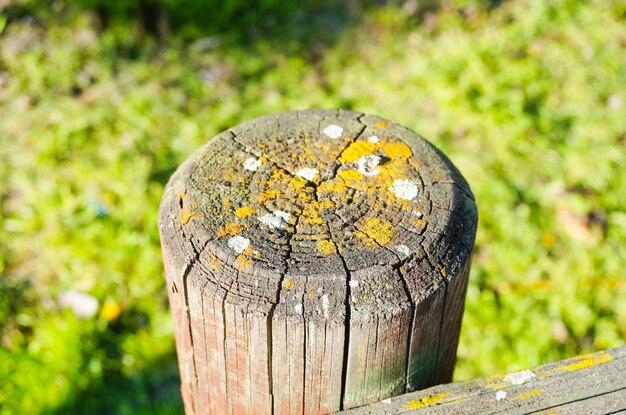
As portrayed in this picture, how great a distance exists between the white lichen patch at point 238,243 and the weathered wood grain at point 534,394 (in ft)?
1.35

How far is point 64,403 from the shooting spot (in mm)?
2703

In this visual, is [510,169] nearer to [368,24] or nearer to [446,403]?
[368,24]

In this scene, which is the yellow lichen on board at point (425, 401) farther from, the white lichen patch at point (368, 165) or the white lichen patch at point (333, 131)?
the white lichen patch at point (333, 131)

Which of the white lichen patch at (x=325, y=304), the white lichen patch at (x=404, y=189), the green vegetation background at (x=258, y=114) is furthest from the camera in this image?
the green vegetation background at (x=258, y=114)

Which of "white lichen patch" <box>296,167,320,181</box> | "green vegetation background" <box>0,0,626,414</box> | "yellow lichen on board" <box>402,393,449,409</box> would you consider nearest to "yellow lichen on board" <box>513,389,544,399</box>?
"yellow lichen on board" <box>402,393,449,409</box>

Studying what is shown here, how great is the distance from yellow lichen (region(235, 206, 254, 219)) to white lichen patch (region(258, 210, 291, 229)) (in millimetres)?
32

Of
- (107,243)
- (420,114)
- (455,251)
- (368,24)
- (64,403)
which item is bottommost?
(64,403)

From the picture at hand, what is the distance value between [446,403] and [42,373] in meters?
2.17

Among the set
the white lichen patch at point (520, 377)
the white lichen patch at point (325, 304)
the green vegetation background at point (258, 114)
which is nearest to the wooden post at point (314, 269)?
the white lichen patch at point (325, 304)

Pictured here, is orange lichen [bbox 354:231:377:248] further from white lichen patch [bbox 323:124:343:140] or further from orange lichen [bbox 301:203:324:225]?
white lichen patch [bbox 323:124:343:140]

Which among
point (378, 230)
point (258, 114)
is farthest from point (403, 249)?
point (258, 114)

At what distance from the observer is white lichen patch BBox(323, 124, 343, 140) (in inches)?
61.1

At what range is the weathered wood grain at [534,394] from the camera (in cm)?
124

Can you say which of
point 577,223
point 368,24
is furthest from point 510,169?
point 368,24
